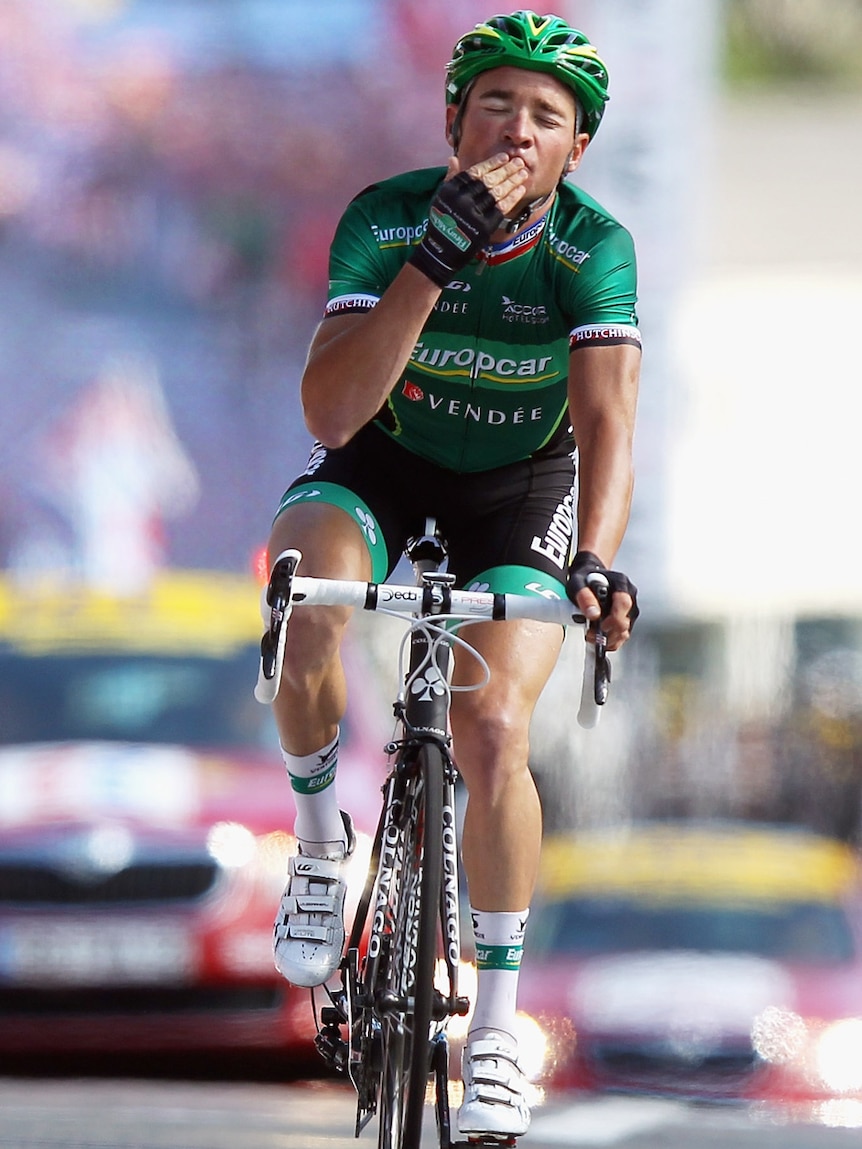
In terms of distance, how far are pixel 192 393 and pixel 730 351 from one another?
5444mm

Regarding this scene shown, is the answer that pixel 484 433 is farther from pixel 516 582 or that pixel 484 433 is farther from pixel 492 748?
pixel 492 748

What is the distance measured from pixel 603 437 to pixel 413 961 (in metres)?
1.12

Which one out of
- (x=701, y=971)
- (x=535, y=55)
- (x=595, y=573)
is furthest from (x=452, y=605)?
(x=701, y=971)

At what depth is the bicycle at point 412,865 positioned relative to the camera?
13.0 ft

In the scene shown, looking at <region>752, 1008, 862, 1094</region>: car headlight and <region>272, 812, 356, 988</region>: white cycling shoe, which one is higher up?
<region>272, 812, 356, 988</region>: white cycling shoe

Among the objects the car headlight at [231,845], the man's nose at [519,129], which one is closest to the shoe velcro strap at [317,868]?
the man's nose at [519,129]

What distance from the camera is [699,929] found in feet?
28.1

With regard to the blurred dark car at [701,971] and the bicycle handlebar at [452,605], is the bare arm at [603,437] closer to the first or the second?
the bicycle handlebar at [452,605]

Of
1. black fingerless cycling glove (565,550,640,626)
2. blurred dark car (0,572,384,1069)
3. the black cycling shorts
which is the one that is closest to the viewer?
black fingerless cycling glove (565,550,640,626)

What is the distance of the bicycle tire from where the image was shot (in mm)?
3936

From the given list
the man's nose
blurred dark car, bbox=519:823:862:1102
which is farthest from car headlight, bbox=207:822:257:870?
the man's nose

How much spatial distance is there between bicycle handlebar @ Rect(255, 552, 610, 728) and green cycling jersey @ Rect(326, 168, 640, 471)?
0.65m

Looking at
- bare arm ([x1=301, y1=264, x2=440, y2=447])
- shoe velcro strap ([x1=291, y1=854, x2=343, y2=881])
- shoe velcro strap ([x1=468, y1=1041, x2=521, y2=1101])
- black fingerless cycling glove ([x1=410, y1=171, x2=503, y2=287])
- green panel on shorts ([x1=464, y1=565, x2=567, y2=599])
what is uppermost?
black fingerless cycling glove ([x1=410, y1=171, x2=503, y2=287])

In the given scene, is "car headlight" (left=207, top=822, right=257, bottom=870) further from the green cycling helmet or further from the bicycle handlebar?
the green cycling helmet
